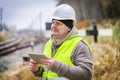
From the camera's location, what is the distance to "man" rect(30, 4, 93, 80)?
1724 mm

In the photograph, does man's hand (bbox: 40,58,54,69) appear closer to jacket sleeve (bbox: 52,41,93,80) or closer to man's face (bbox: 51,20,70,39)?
jacket sleeve (bbox: 52,41,93,80)

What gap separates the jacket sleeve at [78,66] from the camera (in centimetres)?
171

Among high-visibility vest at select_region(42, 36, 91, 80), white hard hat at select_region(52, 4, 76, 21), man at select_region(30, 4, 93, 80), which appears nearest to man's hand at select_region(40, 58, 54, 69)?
man at select_region(30, 4, 93, 80)

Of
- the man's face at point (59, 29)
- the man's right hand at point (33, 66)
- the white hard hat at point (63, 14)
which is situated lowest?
the man's right hand at point (33, 66)

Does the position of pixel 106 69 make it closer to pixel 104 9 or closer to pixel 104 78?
pixel 104 78

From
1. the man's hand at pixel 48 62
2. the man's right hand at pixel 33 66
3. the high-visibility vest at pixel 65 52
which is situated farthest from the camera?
the man's right hand at pixel 33 66

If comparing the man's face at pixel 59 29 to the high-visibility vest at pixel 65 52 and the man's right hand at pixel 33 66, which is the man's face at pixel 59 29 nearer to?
the high-visibility vest at pixel 65 52

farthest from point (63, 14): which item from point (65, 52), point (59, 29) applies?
point (65, 52)

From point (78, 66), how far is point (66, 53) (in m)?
0.12

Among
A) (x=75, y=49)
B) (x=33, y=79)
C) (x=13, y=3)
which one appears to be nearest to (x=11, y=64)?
(x=33, y=79)

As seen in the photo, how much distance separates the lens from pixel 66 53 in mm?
1838

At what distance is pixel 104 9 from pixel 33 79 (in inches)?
37.5

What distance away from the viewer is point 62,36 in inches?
74.7

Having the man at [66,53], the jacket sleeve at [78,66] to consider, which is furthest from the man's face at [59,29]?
the jacket sleeve at [78,66]
